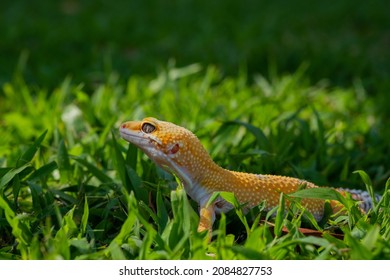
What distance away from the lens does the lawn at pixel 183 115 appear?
2.74m

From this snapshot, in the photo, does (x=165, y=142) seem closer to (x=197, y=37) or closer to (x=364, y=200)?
(x=364, y=200)

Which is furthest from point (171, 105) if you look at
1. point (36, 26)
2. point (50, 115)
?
point (36, 26)

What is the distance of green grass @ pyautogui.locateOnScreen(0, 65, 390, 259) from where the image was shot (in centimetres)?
266

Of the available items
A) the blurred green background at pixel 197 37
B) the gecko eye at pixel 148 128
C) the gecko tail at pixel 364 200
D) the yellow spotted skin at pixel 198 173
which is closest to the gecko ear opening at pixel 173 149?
the yellow spotted skin at pixel 198 173

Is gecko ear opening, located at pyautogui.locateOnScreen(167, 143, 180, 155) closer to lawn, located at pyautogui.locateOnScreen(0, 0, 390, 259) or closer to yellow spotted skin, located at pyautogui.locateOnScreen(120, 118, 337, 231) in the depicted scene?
yellow spotted skin, located at pyautogui.locateOnScreen(120, 118, 337, 231)

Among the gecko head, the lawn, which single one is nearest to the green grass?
the lawn

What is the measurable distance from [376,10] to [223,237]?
6.22 m

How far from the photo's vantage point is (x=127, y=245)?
273 centimetres

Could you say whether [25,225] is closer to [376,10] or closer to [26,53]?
[26,53]

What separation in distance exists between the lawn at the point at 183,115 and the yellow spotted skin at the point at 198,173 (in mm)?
82

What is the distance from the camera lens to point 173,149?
118 inches

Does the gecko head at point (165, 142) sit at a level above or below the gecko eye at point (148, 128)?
below

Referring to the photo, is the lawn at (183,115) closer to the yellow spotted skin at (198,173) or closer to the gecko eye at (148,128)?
the yellow spotted skin at (198,173)

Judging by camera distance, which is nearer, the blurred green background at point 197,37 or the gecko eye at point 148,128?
the gecko eye at point 148,128
